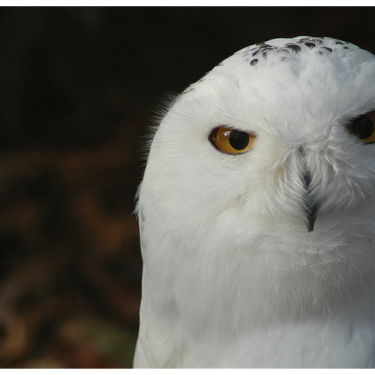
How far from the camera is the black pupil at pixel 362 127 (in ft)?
3.18

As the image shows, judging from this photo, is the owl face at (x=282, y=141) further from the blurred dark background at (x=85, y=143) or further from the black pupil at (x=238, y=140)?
the blurred dark background at (x=85, y=143)

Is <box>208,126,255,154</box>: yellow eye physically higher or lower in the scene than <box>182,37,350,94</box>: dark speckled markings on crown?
lower

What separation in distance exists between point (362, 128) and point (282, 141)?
0.19 m

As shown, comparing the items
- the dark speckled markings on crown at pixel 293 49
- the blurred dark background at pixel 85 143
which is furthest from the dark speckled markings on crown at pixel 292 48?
the blurred dark background at pixel 85 143

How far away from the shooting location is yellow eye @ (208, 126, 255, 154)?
1.00 metres

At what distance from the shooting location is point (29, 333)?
2627 millimetres

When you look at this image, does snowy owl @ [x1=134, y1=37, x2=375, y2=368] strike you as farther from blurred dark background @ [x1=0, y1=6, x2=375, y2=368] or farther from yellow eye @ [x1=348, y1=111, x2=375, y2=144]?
blurred dark background @ [x1=0, y1=6, x2=375, y2=368]

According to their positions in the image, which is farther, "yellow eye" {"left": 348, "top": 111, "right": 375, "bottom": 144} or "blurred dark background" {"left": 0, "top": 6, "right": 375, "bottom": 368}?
"blurred dark background" {"left": 0, "top": 6, "right": 375, "bottom": 368}

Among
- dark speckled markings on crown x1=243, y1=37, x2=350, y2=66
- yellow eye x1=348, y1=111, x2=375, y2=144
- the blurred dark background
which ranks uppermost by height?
dark speckled markings on crown x1=243, y1=37, x2=350, y2=66

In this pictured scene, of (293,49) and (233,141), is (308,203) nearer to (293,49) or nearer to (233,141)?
(233,141)

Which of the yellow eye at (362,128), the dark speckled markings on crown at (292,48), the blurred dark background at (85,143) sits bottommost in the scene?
the blurred dark background at (85,143)

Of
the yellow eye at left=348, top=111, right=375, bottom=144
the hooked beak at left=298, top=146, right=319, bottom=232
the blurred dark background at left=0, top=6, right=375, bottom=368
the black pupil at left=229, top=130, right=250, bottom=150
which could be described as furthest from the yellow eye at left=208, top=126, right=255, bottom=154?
the blurred dark background at left=0, top=6, right=375, bottom=368

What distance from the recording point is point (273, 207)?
0.97m

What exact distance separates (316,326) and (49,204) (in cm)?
284
